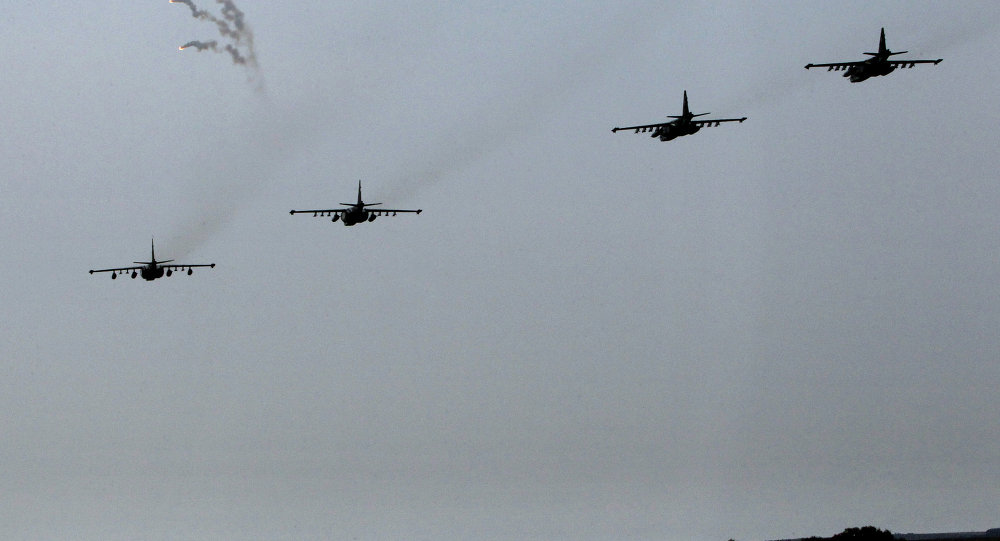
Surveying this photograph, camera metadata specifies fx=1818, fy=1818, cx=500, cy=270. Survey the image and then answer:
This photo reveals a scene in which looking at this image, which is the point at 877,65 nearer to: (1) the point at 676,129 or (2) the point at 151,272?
(1) the point at 676,129

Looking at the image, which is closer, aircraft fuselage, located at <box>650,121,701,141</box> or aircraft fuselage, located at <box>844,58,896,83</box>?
aircraft fuselage, located at <box>844,58,896,83</box>

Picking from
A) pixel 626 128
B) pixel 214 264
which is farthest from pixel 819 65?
pixel 214 264

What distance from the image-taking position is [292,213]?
199 metres

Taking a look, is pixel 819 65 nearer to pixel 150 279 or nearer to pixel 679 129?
pixel 679 129

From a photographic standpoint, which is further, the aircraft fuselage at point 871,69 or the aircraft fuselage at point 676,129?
the aircraft fuselage at point 676,129

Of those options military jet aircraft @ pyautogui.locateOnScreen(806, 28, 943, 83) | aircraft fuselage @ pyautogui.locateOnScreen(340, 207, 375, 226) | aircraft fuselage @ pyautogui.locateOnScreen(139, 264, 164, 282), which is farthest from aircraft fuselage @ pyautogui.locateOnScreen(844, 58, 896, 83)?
aircraft fuselage @ pyautogui.locateOnScreen(139, 264, 164, 282)

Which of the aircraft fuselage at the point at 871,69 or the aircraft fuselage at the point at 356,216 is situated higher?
the aircraft fuselage at the point at 871,69

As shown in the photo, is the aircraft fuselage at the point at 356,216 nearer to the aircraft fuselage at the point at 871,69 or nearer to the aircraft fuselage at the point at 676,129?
the aircraft fuselage at the point at 676,129

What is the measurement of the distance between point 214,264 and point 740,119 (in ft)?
194

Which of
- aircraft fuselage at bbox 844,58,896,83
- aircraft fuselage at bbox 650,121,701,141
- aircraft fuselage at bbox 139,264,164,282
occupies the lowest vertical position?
aircraft fuselage at bbox 139,264,164,282

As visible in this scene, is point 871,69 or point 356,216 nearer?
point 871,69

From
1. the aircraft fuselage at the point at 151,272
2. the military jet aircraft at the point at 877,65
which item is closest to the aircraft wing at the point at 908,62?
the military jet aircraft at the point at 877,65

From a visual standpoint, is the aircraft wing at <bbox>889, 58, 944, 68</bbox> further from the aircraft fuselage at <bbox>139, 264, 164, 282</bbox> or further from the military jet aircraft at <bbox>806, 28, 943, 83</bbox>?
the aircraft fuselage at <bbox>139, 264, 164, 282</bbox>

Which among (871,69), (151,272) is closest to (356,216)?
(151,272)
